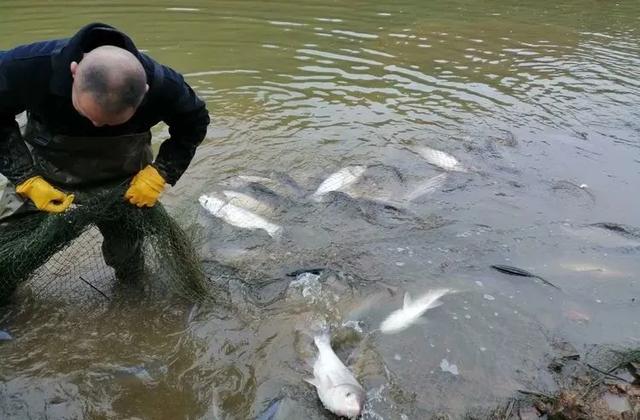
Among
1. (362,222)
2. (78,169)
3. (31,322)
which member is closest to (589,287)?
(362,222)

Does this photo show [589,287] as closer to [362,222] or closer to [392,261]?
[392,261]

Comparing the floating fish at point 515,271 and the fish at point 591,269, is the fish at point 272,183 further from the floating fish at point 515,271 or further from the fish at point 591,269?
the fish at point 591,269

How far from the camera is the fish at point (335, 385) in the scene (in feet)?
11.3

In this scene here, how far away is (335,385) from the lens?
11.6ft

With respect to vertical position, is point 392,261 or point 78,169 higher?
point 78,169

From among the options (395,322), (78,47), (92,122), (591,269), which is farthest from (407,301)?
(78,47)

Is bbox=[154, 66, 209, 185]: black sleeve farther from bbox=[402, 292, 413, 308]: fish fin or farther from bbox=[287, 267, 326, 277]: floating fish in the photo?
bbox=[402, 292, 413, 308]: fish fin

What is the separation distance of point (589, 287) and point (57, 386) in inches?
174

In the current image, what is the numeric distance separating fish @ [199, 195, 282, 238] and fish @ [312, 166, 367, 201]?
799 mm

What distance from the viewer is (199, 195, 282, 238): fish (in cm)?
545

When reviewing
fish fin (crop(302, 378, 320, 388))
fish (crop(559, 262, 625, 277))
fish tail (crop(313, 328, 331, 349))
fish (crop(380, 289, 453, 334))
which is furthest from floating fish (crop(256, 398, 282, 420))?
fish (crop(559, 262, 625, 277))

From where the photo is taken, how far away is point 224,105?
853 centimetres

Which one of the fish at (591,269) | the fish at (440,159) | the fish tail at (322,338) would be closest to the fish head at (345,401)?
the fish tail at (322,338)

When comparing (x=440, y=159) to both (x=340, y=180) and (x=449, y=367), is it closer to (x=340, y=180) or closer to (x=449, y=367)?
(x=340, y=180)
